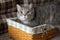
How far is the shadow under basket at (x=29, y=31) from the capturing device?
4.91 feet

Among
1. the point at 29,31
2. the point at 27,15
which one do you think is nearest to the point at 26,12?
the point at 27,15

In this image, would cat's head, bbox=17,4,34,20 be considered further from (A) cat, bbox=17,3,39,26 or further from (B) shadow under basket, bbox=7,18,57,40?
(B) shadow under basket, bbox=7,18,57,40

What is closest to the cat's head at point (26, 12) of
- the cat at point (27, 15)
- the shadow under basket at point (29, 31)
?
the cat at point (27, 15)

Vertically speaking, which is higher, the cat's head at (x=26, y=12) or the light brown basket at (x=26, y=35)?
the cat's head at (x=26, y=12)

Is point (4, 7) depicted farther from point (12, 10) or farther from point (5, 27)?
point (5, 27)

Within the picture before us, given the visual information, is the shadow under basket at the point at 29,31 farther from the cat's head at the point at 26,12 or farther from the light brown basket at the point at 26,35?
the cat's head at the point at 26,12

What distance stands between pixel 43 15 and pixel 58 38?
0.33m

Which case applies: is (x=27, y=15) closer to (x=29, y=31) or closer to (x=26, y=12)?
(x=26, y=12)

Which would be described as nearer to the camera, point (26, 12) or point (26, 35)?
point (26, 35)

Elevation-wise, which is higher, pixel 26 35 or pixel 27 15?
pixel 27 15

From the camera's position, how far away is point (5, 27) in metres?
1.90

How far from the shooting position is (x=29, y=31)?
149 cm

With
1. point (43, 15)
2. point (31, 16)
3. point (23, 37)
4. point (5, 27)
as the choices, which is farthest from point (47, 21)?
point (5, 27)

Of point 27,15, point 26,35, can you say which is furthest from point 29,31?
point 27,15
